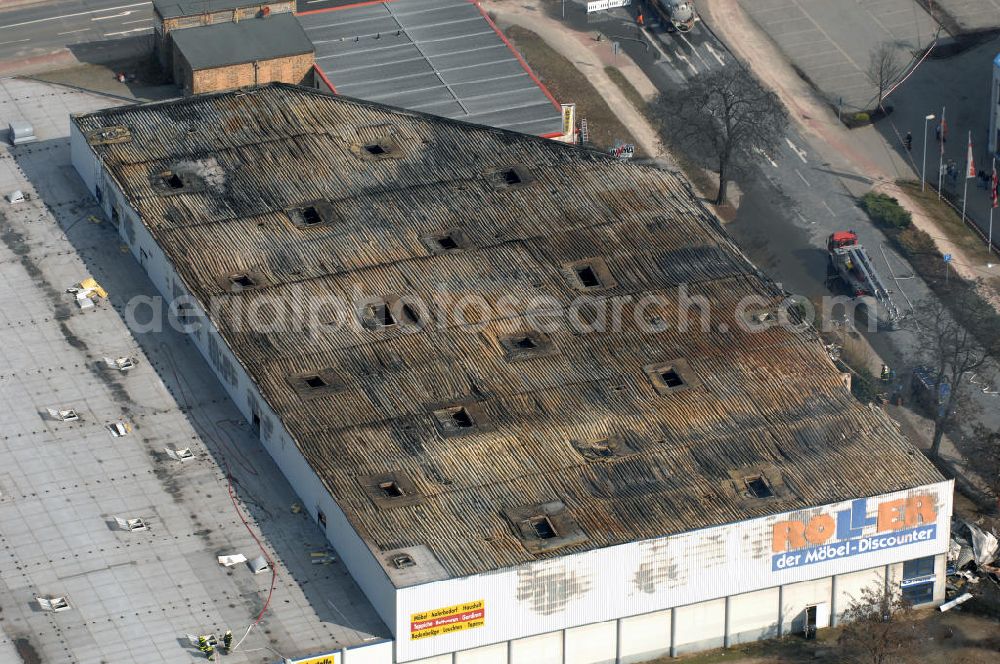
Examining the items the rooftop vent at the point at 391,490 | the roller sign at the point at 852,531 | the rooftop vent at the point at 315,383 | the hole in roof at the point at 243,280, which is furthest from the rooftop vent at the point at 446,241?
the roller sign at the point at 852,531

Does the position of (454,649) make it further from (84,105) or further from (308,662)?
(84,105)

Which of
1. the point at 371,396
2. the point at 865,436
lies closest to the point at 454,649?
the point at 371,396

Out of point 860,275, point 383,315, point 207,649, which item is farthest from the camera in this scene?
point 860,275

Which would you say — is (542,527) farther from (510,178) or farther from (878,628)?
(510,178)

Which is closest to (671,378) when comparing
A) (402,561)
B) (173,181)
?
(402,561)

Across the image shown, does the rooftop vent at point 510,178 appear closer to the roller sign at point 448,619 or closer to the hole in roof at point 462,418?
the hole in roof at point 462,418

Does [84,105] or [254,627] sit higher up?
[84,105]
